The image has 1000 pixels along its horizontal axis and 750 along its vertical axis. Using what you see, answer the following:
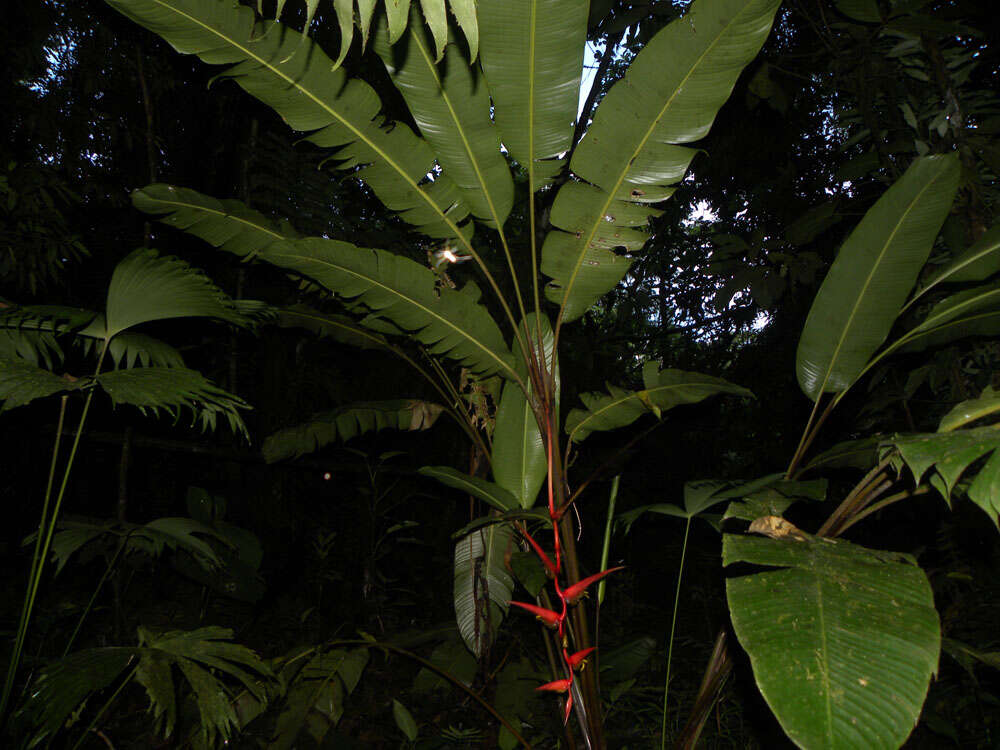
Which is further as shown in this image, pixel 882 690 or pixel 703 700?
pixel 703 700

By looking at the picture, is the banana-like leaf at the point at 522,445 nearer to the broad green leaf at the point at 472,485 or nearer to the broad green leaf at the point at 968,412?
the broad green leaf at the point at 472,485

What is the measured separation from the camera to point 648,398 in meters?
1.58

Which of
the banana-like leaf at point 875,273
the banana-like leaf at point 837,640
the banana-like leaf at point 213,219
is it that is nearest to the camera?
the banana-like leaf at point 837,640

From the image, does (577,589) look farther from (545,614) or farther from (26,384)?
(26,384)

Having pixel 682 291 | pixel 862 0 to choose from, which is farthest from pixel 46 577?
pixel 682 291

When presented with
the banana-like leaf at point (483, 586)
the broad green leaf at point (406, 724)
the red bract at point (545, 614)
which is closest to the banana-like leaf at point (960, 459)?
the red bract at point (545, 614)

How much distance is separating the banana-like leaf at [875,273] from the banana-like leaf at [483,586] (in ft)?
3.38

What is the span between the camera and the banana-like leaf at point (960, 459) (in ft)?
2.45

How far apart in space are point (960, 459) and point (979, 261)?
3.12 feet

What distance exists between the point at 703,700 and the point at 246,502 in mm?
2458

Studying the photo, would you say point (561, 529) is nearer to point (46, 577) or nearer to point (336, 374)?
point (336, 374)

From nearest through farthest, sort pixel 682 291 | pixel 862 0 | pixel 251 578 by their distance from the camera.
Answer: pixel 862 0 < pixel 251 578 < pixel 682 291

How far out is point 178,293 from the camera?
1.32 meters

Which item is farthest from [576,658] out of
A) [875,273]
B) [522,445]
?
[875,273]
